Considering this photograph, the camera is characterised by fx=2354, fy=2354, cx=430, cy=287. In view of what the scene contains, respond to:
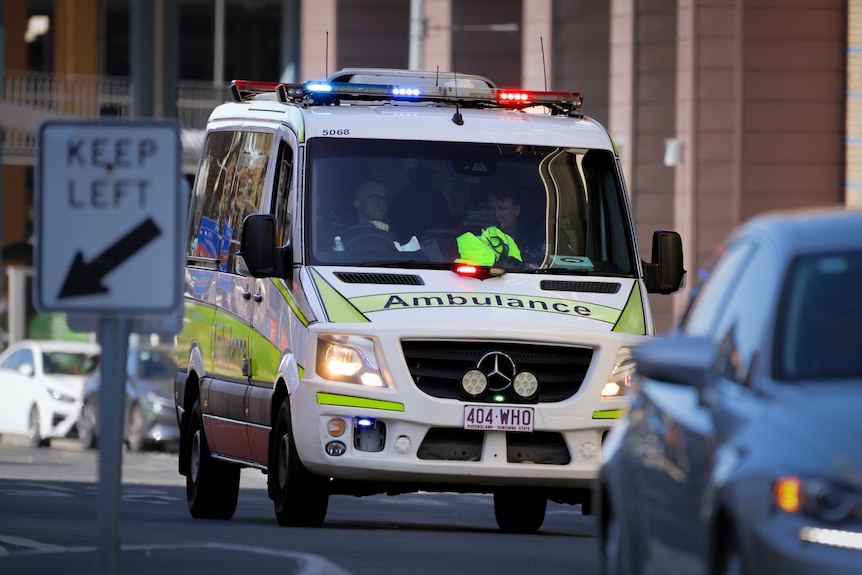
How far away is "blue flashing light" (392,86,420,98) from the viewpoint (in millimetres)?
14500

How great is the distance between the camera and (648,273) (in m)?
13.8

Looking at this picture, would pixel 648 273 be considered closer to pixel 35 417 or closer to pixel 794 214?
pixel 794 214

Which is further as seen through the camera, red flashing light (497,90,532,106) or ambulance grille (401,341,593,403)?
red flashing light (497,90,532,106)

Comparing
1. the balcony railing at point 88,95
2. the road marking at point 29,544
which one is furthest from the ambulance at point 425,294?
the balcony railing at point 88,95

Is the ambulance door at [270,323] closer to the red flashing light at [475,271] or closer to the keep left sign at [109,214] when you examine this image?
the red flashing light at [475,271]

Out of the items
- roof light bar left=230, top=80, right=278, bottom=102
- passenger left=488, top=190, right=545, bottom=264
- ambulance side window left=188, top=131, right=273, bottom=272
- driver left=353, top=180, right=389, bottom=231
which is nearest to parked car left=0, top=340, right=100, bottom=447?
ambulance side window left=188, top=131, right=273, bottom=272

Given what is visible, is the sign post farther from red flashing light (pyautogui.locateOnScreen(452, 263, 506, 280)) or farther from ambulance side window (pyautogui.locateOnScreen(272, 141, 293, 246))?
ambulance side window (pyautogui.locateOnScreen(272, 141, 293, 246))

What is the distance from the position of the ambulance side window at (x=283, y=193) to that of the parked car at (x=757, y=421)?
6061 millimetres

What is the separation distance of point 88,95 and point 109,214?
41821 mm

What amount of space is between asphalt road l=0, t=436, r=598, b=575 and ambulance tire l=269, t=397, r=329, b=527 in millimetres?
148

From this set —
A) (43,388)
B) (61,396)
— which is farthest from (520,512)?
(43,388)

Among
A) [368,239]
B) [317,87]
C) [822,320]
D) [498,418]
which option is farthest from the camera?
[317,87]

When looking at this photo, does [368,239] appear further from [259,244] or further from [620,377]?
[620,377]

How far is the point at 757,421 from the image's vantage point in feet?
19.5
